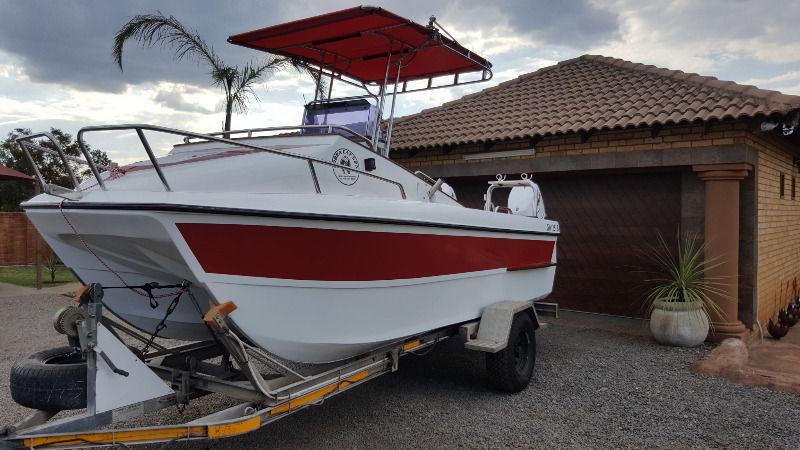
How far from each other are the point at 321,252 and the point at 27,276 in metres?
14.1

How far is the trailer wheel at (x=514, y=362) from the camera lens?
4.82 meters

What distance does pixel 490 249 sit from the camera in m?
4.70

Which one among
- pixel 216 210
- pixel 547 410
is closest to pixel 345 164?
pixel 216 210

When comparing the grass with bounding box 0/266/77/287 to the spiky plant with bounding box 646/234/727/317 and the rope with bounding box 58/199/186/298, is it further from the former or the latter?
the spiky plant with bounding box 646/234/727/317

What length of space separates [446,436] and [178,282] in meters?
2.09

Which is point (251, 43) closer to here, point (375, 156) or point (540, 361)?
point (375, 156)

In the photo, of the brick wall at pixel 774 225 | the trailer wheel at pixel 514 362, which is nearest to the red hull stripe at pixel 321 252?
the trailer wheel at pixel 514 362

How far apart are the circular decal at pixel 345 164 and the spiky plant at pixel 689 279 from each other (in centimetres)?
467

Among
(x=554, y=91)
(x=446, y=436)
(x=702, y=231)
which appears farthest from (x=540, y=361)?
(x=554, y=91)

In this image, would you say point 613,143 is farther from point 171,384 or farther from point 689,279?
point 171,384

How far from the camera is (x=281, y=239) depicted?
307 centimetres

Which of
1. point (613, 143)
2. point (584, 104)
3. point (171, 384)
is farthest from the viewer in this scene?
point (584, 104)

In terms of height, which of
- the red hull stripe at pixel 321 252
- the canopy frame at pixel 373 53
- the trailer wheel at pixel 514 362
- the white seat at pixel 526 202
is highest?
the canopy frame at pixel 373 53

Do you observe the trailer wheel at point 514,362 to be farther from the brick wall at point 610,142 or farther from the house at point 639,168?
the brick wall at point 610,142
